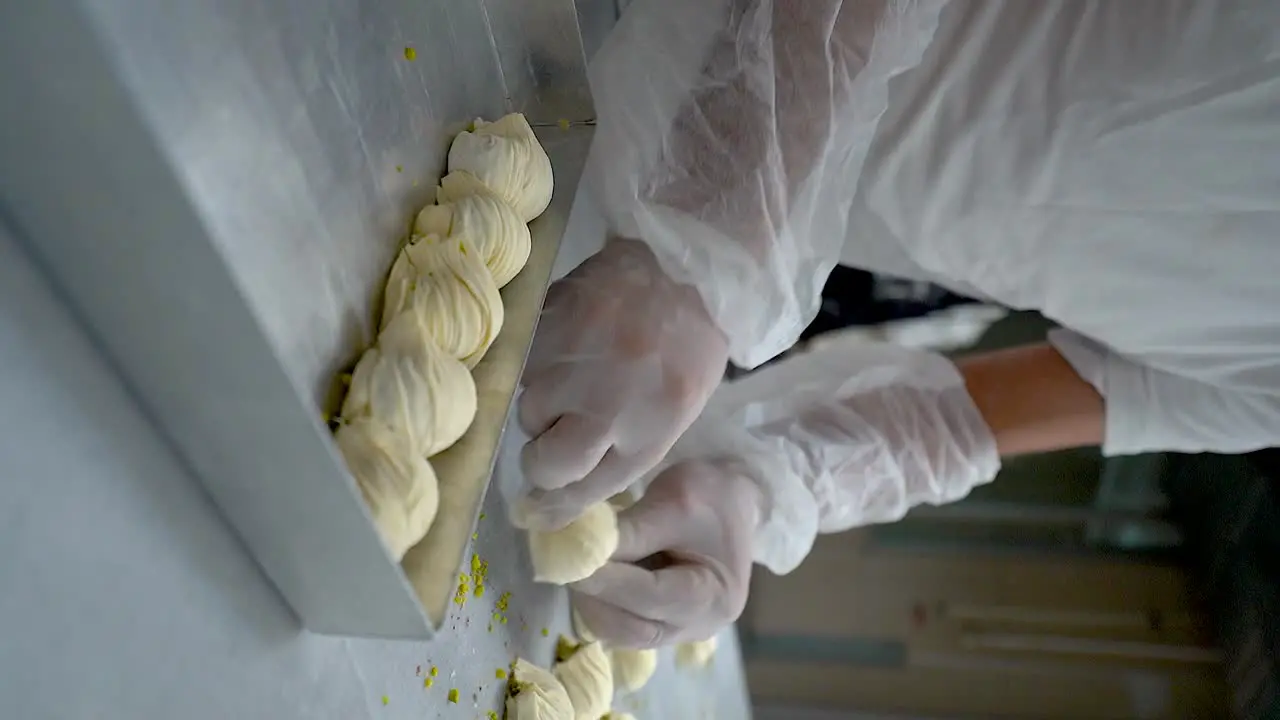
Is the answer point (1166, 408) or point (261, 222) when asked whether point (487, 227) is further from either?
point (1166, 408)

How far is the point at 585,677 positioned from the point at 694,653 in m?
0.27

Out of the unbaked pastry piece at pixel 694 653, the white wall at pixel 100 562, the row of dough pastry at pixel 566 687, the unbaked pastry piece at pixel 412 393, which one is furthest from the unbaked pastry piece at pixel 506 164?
the unbaked pastry piece at pixel 694 653

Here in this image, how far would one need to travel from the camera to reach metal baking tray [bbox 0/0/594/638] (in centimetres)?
31

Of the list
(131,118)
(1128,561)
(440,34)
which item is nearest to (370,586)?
(131,118)

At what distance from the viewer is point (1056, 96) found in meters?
0.71

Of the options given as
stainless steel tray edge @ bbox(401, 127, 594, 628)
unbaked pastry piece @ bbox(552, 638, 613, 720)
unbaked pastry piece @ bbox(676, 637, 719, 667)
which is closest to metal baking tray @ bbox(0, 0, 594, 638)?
stainless steel tray edge @ bbox(401, 127, 594, 628)

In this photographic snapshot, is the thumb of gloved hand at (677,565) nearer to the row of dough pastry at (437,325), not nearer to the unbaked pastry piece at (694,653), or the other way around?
the unbaked pastry piece at (694,653)

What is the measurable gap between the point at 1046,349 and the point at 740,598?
436mm

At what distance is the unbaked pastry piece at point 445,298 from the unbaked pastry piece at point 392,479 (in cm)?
6

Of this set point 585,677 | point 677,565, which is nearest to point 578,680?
point 585,677

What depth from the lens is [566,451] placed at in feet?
2.00

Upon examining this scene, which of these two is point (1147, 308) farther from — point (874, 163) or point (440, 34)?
point (440, 34)

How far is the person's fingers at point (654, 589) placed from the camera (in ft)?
2.54

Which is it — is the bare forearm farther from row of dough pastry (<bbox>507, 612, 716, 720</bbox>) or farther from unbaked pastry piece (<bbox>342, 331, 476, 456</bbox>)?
unbaked pastry piece (<bbox>342, 331, 476, 456</bbox>)
